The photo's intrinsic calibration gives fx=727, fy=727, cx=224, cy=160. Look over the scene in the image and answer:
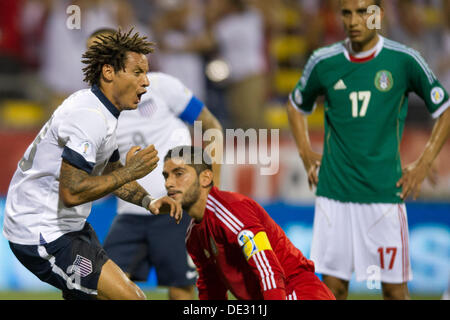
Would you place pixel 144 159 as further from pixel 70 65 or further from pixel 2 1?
pixel 2 1

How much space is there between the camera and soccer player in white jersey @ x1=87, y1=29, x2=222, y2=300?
6055mm

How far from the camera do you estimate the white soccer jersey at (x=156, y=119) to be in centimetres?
607

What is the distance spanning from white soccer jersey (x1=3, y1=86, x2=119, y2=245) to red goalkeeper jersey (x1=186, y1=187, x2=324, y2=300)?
79 centimetres

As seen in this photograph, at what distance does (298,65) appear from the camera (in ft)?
39.0

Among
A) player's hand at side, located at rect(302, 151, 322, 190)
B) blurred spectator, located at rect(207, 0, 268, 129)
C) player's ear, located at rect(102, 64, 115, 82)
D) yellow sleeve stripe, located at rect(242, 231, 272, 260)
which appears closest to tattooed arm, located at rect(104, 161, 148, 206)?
player's ear, located at rect(102, 64, 115, 82)

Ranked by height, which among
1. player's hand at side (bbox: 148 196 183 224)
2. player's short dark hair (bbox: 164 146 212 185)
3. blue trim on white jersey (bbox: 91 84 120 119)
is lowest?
player's hand at side (bbox: 148 196 183 224)

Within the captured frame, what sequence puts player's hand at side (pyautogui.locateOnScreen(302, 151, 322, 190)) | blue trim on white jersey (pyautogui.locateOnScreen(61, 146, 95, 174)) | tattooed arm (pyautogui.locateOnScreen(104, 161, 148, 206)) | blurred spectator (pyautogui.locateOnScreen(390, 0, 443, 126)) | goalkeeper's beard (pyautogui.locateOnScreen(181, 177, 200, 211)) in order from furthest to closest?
blurred spectator (pyautogui.locateOnScreen(390, 0, 443, 126)) < player's hand at side (pyautogui.locateOnScreen(302, 151, 322, 190)) < tattooed arm (pyautogui.locateOnScreen(104, 161, 148, 206)) < goalkeeper's beard (pyautogui.locateOnScreen(181, 177, 200, 211)) < blue trim on white jersey (pyautogui.locateOnScreen(61, 146, 95, 174))

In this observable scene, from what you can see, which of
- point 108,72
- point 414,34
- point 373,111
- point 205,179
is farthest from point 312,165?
point 414,34

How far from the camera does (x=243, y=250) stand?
4.42m

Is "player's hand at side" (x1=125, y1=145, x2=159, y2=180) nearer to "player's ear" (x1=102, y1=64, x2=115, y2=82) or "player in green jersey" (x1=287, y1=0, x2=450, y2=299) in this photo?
"player's ear" (x1=102, y1=64, x2=115, y2=82)

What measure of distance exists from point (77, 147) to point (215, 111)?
6348mm

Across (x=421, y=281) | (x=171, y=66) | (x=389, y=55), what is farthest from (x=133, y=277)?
(x=171, y=66)

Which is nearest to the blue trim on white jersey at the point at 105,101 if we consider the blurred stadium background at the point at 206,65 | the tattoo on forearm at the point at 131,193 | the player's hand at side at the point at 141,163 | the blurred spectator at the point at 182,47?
the player's hand at side at the point at 141,163

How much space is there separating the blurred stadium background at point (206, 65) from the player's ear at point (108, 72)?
15.1 feet
